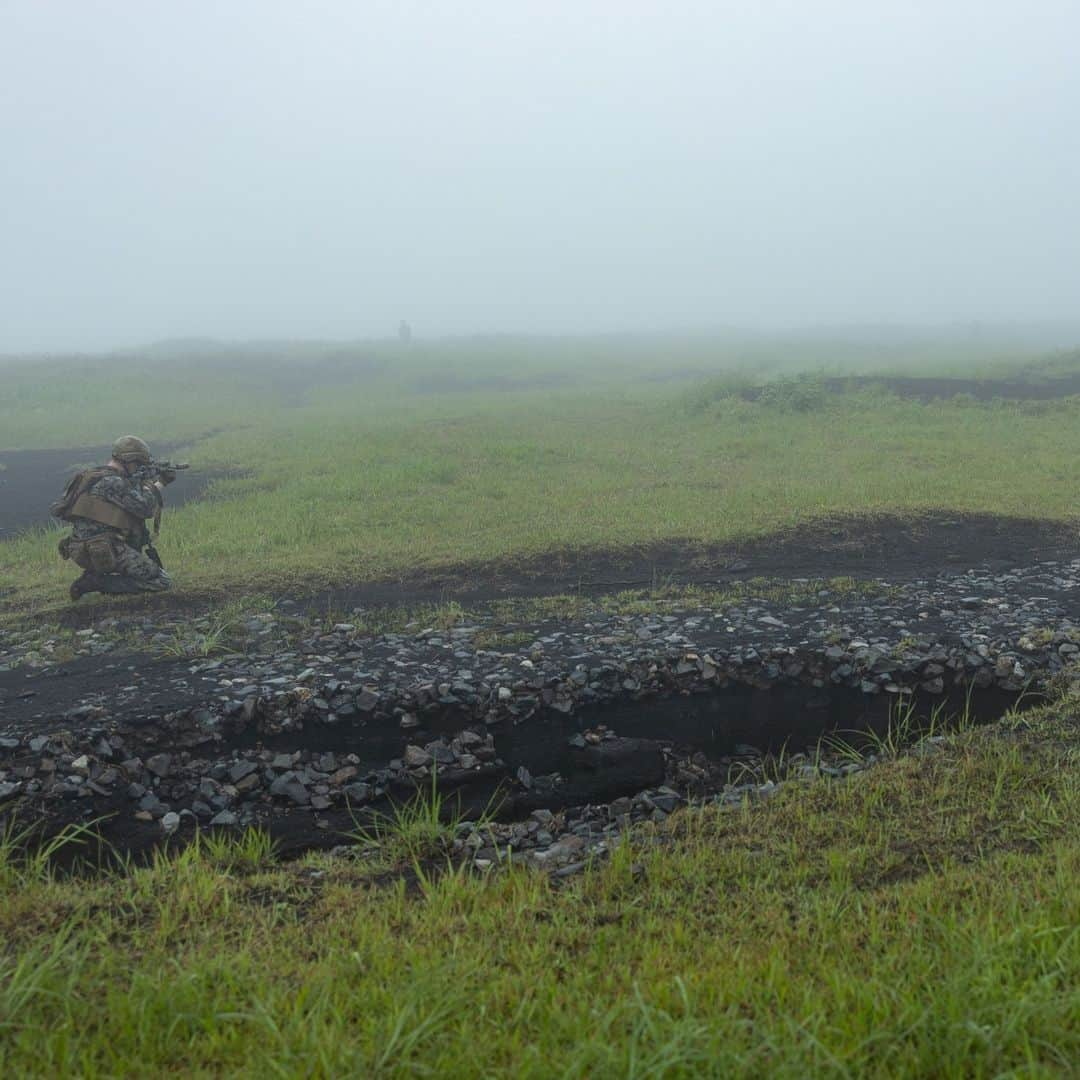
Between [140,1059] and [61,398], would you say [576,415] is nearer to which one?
[61,398]

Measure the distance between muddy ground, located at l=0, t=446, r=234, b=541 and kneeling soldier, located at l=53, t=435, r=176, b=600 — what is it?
19.8 ft

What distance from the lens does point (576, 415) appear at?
33.8m

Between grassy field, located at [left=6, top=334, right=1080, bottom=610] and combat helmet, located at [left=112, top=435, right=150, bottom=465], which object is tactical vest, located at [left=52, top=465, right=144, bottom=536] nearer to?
combat helmet, located at [left=112, top=435, right=150, bottom=465]

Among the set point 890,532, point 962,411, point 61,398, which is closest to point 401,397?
point 61,398

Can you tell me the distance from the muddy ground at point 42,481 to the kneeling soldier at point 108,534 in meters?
6.04

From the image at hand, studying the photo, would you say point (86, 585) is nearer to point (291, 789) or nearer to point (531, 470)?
point (291, 789)

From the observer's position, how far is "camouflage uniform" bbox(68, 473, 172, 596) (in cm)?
1317

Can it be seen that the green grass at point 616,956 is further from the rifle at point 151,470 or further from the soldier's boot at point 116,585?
the rifle at point 151,470

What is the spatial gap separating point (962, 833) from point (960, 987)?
2225 mm

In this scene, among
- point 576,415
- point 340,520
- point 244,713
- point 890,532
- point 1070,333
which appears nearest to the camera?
point 244,713

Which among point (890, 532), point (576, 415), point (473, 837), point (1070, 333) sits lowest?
point (473, 837)

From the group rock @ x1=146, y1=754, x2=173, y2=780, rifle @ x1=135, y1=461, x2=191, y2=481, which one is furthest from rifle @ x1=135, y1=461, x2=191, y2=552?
rock @ x1=146, y1=754, x2=173, y2=780

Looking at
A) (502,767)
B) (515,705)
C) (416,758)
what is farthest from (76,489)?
(502,767)

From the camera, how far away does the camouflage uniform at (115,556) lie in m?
13.2
